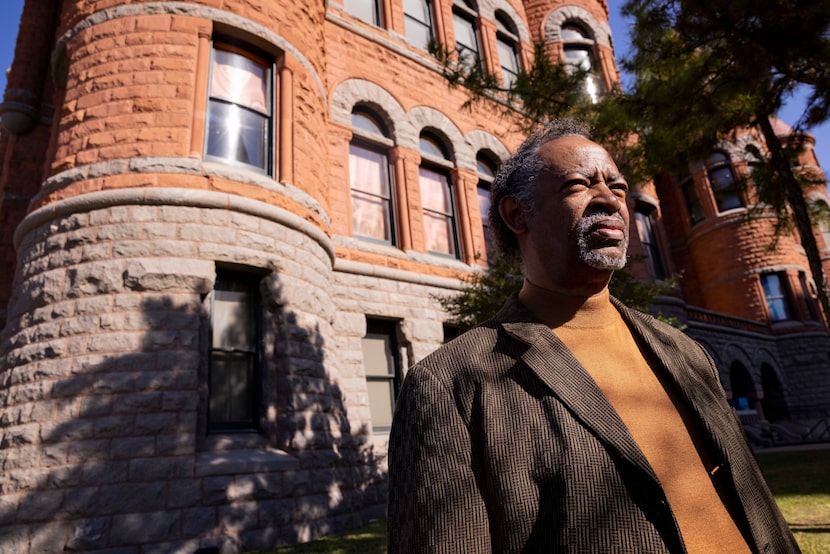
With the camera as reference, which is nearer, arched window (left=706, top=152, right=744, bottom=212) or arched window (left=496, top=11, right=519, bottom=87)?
arched window (left=496, top=11, right=519, bottom=87)

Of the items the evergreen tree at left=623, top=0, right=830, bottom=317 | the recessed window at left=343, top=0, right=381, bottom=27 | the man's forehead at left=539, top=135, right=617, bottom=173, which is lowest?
the man's forehead at left=539, top=135, right=617, bottom=173

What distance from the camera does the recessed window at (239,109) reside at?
7.28 m

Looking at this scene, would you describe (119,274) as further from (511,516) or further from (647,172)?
(647,172)

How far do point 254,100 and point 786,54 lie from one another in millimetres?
7662

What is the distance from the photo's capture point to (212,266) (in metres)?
6.27

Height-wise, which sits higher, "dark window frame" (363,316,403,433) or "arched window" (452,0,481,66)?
"arched window" (452,0,481,66)

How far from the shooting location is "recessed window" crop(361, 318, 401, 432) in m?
8.66

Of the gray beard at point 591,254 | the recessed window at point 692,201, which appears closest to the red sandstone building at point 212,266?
the gray beard at point 591,254

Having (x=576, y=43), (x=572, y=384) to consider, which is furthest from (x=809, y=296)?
(x=572, y=384)

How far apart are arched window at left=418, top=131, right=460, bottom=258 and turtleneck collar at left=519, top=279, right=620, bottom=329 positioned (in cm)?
884

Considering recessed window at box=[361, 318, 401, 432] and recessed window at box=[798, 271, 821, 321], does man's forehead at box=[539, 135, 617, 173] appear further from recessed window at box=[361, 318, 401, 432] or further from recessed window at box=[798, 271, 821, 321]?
recessed window at box=[798, 271, 821, 321]

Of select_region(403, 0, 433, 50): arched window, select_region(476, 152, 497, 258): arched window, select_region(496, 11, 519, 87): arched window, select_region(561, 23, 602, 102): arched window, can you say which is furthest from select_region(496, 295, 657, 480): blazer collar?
select_region(561, 23, 602, 102): arched window

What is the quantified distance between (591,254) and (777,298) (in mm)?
24607

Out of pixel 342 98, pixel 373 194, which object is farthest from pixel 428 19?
pixel 373 194
